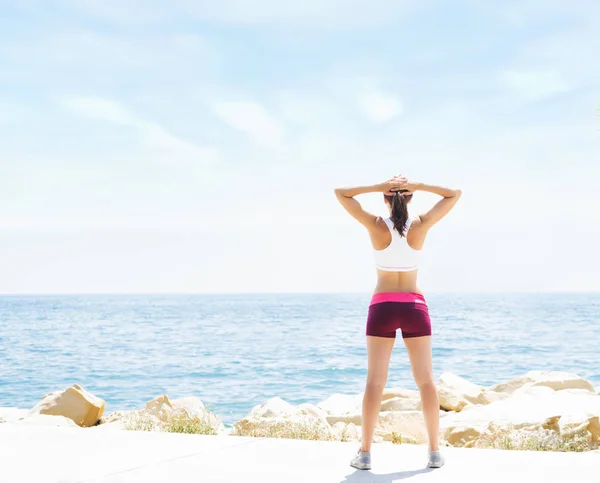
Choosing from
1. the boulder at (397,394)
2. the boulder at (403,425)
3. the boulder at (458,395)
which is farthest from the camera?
the boulder at (397,394)

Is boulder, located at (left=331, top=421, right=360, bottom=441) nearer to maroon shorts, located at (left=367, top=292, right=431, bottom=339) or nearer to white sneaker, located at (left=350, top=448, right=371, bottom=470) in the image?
white sneaker, located at (left=350, top=448, right=371, bottom=470)

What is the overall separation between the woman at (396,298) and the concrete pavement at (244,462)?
0.38 m

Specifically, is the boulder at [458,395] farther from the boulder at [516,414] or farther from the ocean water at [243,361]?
the ocean water at [243,361]

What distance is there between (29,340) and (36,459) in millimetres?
39005

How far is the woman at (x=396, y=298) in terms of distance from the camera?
5.41 metres

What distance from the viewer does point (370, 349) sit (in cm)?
545

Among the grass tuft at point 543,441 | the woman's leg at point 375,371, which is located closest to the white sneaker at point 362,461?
the woman's leg at point 375,371

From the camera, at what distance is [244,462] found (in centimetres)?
583

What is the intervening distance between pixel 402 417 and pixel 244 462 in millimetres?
5106

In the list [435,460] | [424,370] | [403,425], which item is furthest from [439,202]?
[403,425]

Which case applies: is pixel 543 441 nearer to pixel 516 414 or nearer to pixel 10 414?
pixel 516 414

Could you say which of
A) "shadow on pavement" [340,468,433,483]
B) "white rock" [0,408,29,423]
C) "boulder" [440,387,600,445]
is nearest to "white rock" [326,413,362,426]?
"boulder" [440,387,600,445]

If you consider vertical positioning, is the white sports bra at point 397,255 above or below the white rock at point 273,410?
above

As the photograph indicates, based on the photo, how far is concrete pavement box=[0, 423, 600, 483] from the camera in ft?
17.6
